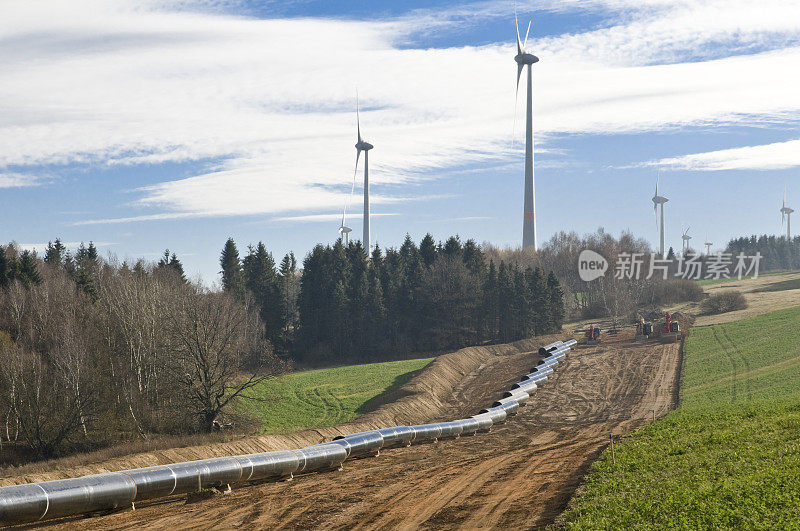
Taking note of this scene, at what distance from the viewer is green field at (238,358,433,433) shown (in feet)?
213

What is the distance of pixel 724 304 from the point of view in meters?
120

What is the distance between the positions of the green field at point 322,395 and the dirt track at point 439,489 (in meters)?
19.8

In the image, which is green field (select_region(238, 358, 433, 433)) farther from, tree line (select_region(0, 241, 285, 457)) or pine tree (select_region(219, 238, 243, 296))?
pine tree (select_region(219, 238, 243, 296))

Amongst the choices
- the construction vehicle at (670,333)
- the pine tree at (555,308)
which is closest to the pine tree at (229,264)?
the pine tree at (555,308)

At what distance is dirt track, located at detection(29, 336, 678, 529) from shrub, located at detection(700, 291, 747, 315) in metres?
71.9

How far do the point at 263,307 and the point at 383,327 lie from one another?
883 inches

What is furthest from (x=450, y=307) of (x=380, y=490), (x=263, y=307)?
(x=380, y=490)

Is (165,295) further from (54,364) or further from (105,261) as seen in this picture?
(105,261)

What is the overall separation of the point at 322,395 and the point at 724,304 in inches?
3153

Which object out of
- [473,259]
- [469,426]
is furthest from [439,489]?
[473,259]

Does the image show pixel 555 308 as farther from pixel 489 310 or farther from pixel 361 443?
pixel 361 443

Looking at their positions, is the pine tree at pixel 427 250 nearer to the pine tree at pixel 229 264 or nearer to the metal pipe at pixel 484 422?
the pine tree at pixel 229 264

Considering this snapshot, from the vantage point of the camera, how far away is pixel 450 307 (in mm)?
117250

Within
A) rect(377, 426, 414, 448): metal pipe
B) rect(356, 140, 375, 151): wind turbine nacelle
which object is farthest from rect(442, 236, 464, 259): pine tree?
rect(377, 426, 414, 448): metal pipe
